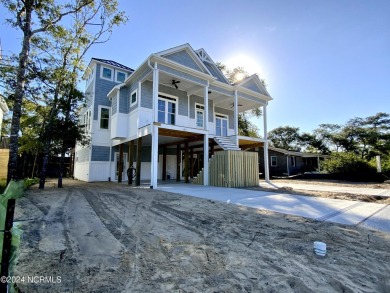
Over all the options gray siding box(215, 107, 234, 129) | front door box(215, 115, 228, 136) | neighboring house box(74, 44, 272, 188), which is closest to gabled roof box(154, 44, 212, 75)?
neighboring house box(74, 44, 272, 188)

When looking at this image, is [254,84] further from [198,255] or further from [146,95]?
[198,255]

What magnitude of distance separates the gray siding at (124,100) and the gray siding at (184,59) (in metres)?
4.06

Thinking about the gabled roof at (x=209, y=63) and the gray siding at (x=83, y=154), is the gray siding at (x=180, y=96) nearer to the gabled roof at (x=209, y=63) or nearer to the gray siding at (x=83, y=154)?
the gabled roof at (x=209, y=63)

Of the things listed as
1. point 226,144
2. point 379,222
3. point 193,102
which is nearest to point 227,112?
point 193,102

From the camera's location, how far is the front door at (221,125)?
1661 cm

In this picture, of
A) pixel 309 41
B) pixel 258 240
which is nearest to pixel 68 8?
pixel 309 41

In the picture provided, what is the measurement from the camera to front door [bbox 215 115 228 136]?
16.6m

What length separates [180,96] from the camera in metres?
13.7

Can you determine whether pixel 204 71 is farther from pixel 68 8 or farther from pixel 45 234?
pixel 45 234

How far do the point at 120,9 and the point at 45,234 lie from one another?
1186cm

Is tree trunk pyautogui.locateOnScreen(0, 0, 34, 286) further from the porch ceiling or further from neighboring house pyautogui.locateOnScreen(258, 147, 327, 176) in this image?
neighboring house pyautogui.locateOnScreen(258, 147, 327, 176)

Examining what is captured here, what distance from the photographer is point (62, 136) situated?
32.1ft

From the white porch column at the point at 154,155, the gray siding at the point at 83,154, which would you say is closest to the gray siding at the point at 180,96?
the white porch column at the point at 154,155

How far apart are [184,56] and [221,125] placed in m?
6.75
